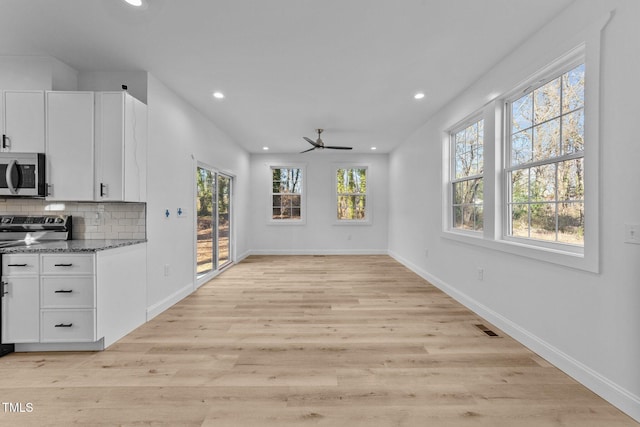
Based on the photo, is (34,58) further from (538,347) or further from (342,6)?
(538,347)

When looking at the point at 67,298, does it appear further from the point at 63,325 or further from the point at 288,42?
the point at 288,42

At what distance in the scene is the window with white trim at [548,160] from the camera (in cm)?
211

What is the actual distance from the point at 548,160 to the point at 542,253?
2.55 feet

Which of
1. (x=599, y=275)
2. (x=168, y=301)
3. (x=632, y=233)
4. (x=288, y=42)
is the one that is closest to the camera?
(x=632, y=233)

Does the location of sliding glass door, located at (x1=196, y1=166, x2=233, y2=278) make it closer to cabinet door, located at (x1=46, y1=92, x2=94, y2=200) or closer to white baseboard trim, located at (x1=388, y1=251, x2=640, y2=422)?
cabinet door, located at (x1=46, y1=92, x2=94, y2=200)

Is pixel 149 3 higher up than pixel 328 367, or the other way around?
pixel 149 3

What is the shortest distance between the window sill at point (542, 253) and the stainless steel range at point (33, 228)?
4377 mm

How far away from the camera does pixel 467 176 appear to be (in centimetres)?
362

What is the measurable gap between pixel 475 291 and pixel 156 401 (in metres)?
3.19

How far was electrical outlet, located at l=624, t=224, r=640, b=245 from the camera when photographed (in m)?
Result: 1.58

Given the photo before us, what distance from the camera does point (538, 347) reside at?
2279 mm

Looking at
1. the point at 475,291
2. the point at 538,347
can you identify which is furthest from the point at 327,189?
the point at 538,347

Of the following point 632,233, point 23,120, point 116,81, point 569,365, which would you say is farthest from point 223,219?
point 632,233

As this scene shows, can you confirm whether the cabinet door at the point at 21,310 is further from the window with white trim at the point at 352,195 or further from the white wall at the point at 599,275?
the window with white trim at the point at 352,195
